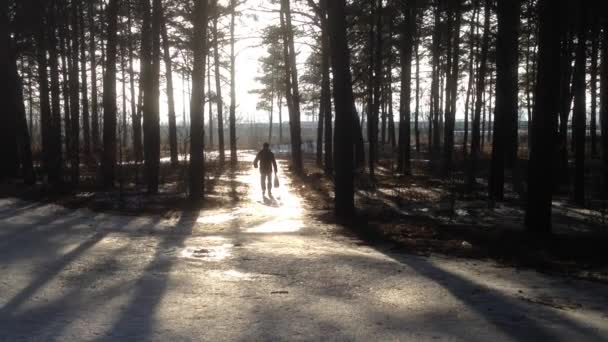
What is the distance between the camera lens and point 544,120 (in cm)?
1048

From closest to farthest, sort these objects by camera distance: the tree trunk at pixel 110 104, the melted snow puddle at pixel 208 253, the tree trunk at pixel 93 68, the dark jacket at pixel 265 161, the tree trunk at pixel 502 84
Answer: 1. the melted snow puddle at pixel 208 253
2. the tree trunk at pixel 502 84
3. the tree trunk at pixel 110 104
4. the dark jacket at pixel 265 161
5. the tree trunk at pixel 93 68

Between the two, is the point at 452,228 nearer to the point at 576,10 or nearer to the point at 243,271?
the point at 243,271

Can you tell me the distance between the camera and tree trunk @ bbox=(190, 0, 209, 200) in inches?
594

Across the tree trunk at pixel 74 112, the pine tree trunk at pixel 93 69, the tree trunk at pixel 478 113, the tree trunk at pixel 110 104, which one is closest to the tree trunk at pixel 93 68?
the pine tree trunk at pixel 93 69

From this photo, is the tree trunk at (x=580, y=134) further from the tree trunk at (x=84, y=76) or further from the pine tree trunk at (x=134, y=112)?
the tree trunk at (x=84, y=76)

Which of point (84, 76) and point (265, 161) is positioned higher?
point (84, 76)

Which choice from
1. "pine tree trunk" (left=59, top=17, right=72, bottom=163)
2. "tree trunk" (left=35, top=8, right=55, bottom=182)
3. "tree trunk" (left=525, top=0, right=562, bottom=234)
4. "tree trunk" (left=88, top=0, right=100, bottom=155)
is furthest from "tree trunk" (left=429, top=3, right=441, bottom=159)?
"tree trunk" (left=525, top=0, right=562, bottom=234)

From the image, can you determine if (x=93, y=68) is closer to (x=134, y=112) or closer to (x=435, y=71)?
(x=134, y=112)

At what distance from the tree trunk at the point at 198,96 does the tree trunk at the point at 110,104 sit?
3.82 meters

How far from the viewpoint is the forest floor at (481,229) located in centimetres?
924

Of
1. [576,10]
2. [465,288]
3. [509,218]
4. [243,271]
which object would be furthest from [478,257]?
[576,10]

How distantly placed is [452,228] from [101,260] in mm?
6788

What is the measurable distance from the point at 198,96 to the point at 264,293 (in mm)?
9737

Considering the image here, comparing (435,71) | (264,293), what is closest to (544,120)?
(264,293)
